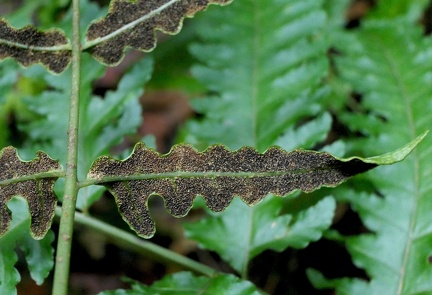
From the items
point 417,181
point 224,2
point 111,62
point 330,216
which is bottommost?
point 330,216

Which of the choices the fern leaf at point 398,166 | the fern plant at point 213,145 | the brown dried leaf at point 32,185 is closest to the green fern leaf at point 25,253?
the fern plant at point 213,145

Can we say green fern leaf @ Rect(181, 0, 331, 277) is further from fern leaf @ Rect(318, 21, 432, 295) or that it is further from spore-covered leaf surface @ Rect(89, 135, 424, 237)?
spore-covered leaf surface @ Rect(89, 135, 424, 237)

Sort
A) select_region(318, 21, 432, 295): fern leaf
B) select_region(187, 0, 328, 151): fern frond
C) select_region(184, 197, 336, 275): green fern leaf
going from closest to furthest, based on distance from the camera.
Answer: select_region(318, 21, 432, 295): fern leaf < select_region(184, 197, 336, 275): green fern leaf < select_region(187, 0, 328, 151): fern frond

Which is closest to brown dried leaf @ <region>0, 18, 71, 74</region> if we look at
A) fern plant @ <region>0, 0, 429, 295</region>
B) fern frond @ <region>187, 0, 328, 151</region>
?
fern plant @ <region>0, 0, 429, 295</region>

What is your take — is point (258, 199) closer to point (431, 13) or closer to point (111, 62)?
point (111, 62)

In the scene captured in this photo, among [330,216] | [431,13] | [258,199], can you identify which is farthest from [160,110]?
[258,199]

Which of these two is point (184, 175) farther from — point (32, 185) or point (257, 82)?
point (257, 82)
